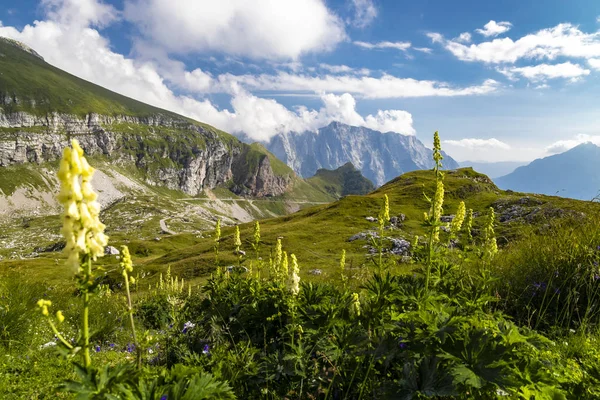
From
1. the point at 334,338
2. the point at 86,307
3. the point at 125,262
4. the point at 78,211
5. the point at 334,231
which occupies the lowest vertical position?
the point at 334,231

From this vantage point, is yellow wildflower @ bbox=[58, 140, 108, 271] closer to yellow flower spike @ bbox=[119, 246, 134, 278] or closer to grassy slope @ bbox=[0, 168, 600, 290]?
yellow flower spike @ bbox=[119, 246, 134, 278]

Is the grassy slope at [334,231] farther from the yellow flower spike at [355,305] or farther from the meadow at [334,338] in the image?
the yellow flower spike at [355,305]

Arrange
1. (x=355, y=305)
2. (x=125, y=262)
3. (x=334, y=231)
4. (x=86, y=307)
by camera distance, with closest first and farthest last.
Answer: (x=86, y=307)
(x=125, y=262)
(x=355, y=305)
(x=334, y=231)

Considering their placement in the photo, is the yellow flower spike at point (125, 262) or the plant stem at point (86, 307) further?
the yellow flower spike at point (125, 262)

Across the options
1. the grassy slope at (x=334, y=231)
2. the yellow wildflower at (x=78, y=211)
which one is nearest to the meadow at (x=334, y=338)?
the yellow wildflower at (x=78, y=211)

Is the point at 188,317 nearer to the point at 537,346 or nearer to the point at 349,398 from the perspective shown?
the point at 349,398

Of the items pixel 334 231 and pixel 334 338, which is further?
pixel 334 231

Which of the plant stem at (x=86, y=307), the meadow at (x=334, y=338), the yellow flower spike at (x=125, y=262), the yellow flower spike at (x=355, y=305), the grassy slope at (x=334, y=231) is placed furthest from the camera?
the grassy slope at (x=334, y=231)

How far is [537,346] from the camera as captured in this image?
177 inches

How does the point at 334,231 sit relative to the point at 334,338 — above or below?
below

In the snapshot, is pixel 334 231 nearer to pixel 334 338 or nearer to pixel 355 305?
pixel 355 305

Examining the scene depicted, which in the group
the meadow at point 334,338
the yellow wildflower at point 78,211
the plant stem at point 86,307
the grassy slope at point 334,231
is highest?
the yellow wildflower at point 78,211

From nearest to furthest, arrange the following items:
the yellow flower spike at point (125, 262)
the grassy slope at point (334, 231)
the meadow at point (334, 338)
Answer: the meadow at point (334, 338) < the yellow flower spike at point (125, 262) < the grassy slope at point (334, 231)

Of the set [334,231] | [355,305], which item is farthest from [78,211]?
[334,231]
